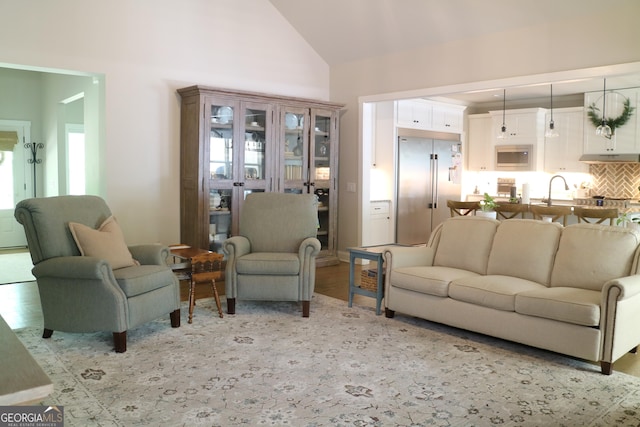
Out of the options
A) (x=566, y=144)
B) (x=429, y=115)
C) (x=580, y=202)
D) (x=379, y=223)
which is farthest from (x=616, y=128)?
(x=379, y=223)

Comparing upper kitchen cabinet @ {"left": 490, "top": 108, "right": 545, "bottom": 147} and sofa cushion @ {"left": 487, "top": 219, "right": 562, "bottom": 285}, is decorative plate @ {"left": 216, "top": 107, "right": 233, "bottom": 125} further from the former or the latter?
upper kitchen cabinet @ {"left": 490, "top": 108, "right": 545, "bottom": 147}

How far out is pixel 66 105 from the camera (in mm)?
8617

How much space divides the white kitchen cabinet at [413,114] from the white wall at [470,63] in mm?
917

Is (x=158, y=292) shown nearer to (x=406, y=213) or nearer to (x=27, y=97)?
(x=406, y=213)

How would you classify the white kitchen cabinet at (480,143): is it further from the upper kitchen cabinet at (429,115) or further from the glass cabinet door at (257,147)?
the glass cabinet door at (257,147)

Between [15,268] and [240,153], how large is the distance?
3.28m

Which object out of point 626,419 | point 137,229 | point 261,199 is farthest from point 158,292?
point 626,419

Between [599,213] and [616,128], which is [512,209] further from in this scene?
[616,128]

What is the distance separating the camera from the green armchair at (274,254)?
4.70 meters

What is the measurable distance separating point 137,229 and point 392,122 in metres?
3.87

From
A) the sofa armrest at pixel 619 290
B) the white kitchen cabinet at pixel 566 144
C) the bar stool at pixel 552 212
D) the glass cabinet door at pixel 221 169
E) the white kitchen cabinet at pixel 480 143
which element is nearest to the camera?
the sofa armrest at pixel 619 290

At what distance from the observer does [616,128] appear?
8133 mm

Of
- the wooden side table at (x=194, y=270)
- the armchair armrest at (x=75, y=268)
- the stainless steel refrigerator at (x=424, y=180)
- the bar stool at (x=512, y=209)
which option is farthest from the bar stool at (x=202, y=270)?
the stainless steel refrigerator at (x=424, y=180)

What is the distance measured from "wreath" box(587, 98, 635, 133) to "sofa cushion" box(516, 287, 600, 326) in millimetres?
5269
